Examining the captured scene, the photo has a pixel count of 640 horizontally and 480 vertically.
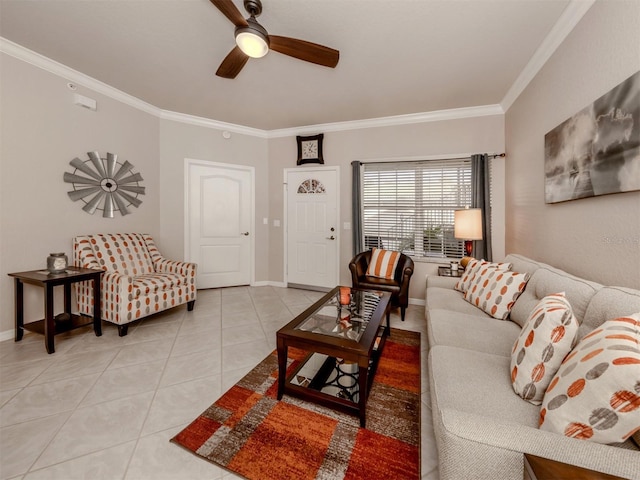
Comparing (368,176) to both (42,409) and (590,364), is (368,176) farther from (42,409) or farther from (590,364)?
(42,409)

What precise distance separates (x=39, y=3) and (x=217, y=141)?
230 centimetres

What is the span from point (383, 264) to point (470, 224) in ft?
3.59

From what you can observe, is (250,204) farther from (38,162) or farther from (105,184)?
(38,162)

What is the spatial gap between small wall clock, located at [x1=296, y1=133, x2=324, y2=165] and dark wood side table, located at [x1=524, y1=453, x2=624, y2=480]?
12.9 feet

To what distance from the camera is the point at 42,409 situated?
1.57 m

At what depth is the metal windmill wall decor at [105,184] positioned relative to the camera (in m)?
2.92

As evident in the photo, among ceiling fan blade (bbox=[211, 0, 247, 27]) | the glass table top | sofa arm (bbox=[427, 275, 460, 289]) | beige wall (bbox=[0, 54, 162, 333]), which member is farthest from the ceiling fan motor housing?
sofa arm (bbox=[427, 275, 460, 289])

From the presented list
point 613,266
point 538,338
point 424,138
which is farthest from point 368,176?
point 538,338

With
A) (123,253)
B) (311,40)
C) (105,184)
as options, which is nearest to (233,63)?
(311,40)

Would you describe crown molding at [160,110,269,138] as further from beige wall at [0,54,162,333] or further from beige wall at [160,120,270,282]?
beige wall at [0,54,162,333]

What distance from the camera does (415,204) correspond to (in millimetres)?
3756

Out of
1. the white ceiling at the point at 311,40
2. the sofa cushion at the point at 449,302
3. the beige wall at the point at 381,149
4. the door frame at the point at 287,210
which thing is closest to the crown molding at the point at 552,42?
the white ceiling at the point at 311,40

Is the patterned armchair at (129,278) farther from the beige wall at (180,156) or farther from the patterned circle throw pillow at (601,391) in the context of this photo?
the patterned circle throw pillow at (601,391)

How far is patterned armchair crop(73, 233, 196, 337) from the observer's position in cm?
253
